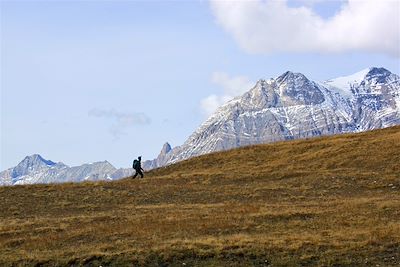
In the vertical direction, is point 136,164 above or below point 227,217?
above

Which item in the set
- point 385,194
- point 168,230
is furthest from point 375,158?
point 168,230

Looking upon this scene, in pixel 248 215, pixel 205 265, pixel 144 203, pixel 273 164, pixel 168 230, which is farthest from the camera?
pixel 273 164

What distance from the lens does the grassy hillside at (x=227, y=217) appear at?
890 inches

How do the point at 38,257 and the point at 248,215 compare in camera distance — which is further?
the point at 248,215

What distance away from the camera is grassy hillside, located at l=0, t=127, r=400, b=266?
74.2ft

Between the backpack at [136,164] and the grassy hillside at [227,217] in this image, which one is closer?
the grassy hillside at [227,217]

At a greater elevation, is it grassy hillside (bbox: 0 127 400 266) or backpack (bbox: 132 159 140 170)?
backpack (bbox: 132 159 140 170)

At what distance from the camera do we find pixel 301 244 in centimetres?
2300

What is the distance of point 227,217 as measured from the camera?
29.4 metres

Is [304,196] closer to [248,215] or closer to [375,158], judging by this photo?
[248,215]

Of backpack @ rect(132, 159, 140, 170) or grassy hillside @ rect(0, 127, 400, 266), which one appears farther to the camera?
backpack @ rect(132, 159, 140, 170)

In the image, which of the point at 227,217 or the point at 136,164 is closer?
the point at 227,217

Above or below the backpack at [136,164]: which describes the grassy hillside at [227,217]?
below

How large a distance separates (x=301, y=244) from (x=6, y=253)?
11.7 meters
